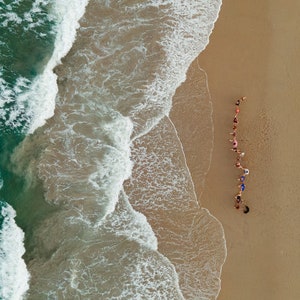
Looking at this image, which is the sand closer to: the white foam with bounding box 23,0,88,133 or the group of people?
the group of people

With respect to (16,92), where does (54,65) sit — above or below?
above

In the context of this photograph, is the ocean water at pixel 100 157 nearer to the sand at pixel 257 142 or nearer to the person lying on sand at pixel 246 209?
the sand at pixel 257 142

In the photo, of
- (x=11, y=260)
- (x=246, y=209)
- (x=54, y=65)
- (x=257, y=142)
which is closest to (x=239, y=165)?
(x=257, y=142)

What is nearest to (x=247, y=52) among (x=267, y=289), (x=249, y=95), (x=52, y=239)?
(x=249, y=95)

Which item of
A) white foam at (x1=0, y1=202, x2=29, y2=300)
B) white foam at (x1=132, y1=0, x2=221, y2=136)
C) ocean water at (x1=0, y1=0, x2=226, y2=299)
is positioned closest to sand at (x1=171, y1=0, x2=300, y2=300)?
white foam at (x1=132, y1=0, x2=221, y2=136)

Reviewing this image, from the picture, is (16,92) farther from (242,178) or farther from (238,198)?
(238,198)

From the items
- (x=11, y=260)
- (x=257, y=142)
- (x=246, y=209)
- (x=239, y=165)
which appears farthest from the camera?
(x=257, y=142)

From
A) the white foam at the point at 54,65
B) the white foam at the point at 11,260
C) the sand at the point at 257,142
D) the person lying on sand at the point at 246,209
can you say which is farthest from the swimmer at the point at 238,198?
the white foam at the point at 11,260
